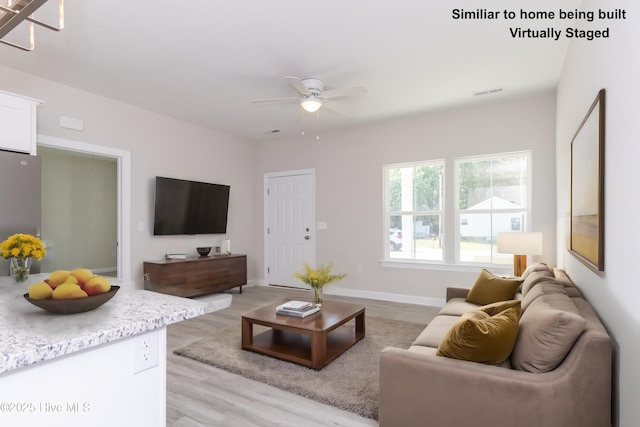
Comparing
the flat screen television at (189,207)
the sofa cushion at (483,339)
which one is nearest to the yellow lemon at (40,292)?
the sofa cushion at (483,339)

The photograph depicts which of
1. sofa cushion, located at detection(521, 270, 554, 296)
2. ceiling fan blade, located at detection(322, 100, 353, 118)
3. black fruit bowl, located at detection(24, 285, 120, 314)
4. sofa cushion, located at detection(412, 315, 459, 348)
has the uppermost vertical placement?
ceiling fan blade, located at detection(322, 100, 353, 118)

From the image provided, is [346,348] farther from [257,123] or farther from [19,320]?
[257,123]

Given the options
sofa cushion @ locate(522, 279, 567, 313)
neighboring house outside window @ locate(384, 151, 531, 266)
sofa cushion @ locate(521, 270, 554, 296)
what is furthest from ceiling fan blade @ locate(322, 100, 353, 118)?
sofa cushion @ locate(522, 279, 567, 313)

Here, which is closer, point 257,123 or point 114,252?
point 114,252

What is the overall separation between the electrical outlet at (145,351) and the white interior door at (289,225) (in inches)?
190

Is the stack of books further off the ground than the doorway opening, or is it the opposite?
the doorway opening

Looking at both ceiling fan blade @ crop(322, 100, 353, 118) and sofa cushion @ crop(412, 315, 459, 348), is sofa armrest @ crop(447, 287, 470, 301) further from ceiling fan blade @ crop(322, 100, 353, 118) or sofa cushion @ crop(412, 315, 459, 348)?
ceiling fan blade @ crop(322, 100, 353, 118)

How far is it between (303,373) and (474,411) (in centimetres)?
141

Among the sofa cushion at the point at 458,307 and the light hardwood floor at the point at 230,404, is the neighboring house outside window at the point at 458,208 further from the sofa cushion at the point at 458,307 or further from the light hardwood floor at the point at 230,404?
the light hardwood floor at the point at 230,404

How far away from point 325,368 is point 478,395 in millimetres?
1410

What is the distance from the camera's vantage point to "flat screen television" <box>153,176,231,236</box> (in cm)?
490

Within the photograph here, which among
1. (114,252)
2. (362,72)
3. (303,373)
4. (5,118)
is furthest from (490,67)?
(114,252)

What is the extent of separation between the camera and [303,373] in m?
2.70

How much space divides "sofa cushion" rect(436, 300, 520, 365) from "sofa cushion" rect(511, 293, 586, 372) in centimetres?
6
